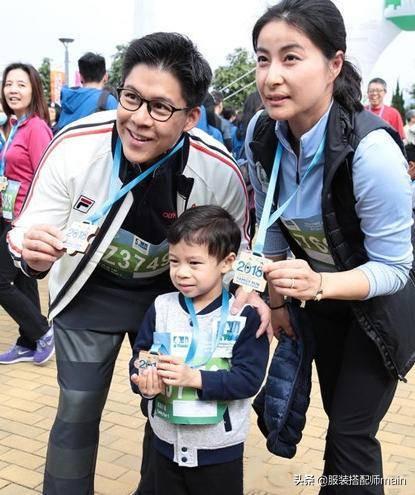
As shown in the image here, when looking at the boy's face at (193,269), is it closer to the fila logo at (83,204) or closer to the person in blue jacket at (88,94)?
the fila logo at (83,204)

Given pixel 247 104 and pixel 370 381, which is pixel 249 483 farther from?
pixel 247 104

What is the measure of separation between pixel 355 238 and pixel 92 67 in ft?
14.1

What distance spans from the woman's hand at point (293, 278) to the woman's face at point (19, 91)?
3.24 m

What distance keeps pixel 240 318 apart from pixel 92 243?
22.6 inches

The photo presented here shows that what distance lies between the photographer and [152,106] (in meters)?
2.12

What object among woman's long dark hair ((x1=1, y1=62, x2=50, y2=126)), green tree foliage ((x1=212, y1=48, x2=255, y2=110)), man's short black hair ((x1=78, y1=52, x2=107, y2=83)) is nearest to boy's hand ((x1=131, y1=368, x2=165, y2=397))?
woman's long dark hair ((x1=1, y1=62, x2=50, y2=126))

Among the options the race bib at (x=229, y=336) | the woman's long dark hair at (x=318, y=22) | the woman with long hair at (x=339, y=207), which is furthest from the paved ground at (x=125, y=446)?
the woman's long dark hair at (x=318, y=22)

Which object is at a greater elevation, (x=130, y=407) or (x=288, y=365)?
(x=288, y=365)

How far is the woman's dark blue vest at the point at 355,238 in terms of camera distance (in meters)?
1.96

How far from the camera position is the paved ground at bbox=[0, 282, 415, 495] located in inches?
117

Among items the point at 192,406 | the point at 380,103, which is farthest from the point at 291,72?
Answer: the point at 380,103

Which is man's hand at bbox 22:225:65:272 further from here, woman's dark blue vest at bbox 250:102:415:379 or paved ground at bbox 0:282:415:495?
paved ground at bbox 0:282:415:495

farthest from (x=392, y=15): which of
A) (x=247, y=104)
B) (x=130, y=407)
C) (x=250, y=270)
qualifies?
(x=250, y=270)

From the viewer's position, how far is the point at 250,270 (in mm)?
1846
